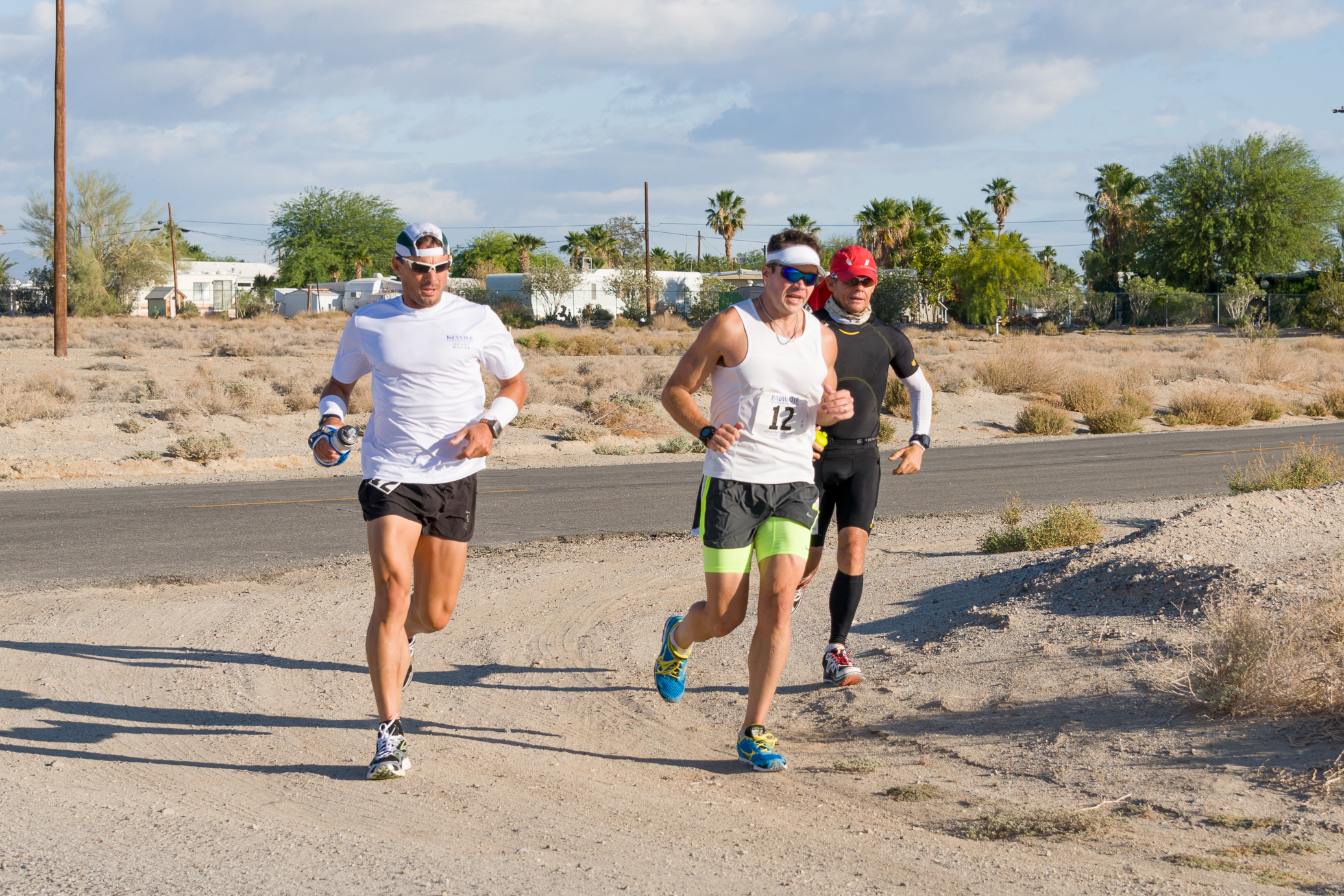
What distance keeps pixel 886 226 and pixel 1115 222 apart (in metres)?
17.2

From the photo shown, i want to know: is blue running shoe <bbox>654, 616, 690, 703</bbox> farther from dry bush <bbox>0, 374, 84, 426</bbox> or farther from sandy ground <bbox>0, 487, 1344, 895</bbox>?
dry bush <bbox>0, 374, 84, 426</bbox>

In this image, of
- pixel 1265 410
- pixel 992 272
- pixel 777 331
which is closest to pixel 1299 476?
pixel 777 331

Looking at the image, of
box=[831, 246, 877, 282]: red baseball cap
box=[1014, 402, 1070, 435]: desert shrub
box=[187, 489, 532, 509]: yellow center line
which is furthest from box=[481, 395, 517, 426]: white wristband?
box=[1014, 402, 1070, 435]: desert shrub

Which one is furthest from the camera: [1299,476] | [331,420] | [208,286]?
→ [208,286]

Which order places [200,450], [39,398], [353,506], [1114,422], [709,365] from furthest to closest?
[1114,422] < [39,398] < [200,450] < [353,506] < [709,365]

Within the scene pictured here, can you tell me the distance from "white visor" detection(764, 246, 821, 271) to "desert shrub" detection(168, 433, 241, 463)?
1597cm

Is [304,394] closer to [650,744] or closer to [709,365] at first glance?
[650,744]

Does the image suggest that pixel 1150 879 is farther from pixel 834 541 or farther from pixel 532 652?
pixel 834 541

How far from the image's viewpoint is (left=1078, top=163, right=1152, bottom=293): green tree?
253 ft

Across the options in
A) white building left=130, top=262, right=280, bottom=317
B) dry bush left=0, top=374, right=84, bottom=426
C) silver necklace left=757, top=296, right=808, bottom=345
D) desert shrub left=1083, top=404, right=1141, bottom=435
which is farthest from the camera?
white building left=130, top=262, right=280, bottom=317

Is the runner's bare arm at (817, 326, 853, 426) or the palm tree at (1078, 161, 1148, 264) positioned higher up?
the palm tree at (1078, 161, 1148, 264)

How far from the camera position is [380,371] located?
4.91 meters

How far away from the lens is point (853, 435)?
5.89 m

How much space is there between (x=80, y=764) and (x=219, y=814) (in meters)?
1.02
